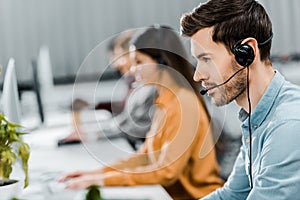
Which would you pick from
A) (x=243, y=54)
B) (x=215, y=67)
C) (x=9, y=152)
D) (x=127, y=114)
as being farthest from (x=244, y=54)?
(x=127, y=114)

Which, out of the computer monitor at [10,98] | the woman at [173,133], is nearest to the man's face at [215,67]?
the woman at [173,133]

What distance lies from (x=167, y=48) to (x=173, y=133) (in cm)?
34

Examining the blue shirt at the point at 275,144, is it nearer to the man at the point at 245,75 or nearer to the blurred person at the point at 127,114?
the man at the point at 245,75

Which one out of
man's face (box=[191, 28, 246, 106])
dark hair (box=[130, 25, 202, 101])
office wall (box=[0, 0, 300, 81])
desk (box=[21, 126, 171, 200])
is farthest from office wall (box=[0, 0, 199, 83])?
man's face (box=[191, 28, 246, 106])

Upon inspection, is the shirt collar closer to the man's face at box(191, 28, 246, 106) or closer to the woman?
the man's face at box(191, 28, 246, 106)

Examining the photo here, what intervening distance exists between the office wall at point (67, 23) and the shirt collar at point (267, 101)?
322 centimetres

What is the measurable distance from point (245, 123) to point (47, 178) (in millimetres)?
856

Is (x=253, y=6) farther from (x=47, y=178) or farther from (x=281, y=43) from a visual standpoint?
(x=281, y=43)

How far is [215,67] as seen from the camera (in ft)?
4.33

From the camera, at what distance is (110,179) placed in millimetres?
1716

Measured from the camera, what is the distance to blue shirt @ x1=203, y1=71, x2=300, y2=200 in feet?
3.63

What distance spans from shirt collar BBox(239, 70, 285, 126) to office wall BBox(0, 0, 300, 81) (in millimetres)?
3221

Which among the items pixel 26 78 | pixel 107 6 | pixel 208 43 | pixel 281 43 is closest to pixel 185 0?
pixel 107 6

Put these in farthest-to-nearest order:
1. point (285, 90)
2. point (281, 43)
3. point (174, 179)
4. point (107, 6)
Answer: point (281, 43) < point (107, 6) < point (174, 179) < point (285, 90)
